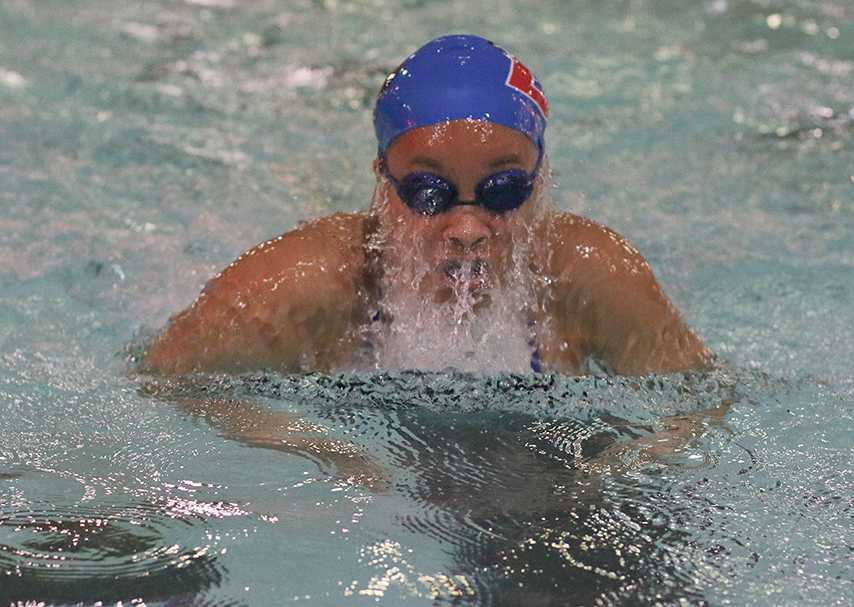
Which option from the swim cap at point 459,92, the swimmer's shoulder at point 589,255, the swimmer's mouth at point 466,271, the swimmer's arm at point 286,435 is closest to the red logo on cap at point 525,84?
the swim cap at point 459,92

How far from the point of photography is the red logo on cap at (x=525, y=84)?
3.07m

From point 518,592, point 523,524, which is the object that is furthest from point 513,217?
point 518,592

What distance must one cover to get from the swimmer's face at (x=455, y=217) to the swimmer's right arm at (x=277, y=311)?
0.14 m

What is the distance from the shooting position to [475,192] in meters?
2.94

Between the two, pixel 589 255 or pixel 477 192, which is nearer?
pixel 477 192

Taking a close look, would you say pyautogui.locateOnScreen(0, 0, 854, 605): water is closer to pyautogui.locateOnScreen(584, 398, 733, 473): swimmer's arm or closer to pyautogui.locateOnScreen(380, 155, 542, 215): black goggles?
pyautogui.locateOnScreen(584, 398, 733, 473): swimmer's arm

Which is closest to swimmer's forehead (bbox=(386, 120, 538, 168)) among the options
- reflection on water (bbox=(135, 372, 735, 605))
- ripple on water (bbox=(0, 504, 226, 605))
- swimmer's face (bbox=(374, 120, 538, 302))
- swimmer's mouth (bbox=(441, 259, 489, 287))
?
swimmer's face (bbox=(374, 120, 538, 302))

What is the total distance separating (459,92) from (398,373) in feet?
2.18

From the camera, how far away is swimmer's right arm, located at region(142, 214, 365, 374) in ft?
9.86

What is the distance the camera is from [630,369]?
10.1 ft

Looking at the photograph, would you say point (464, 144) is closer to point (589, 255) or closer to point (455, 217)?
point (455, 217)

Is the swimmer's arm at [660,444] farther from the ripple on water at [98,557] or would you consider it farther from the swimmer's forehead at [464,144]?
the ripple on water at [98,557]

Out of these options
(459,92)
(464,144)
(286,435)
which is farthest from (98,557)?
(459,92)

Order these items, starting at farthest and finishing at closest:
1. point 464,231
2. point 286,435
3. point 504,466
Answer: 1. point 464,231
2. point 286,435
3. point 504,466
